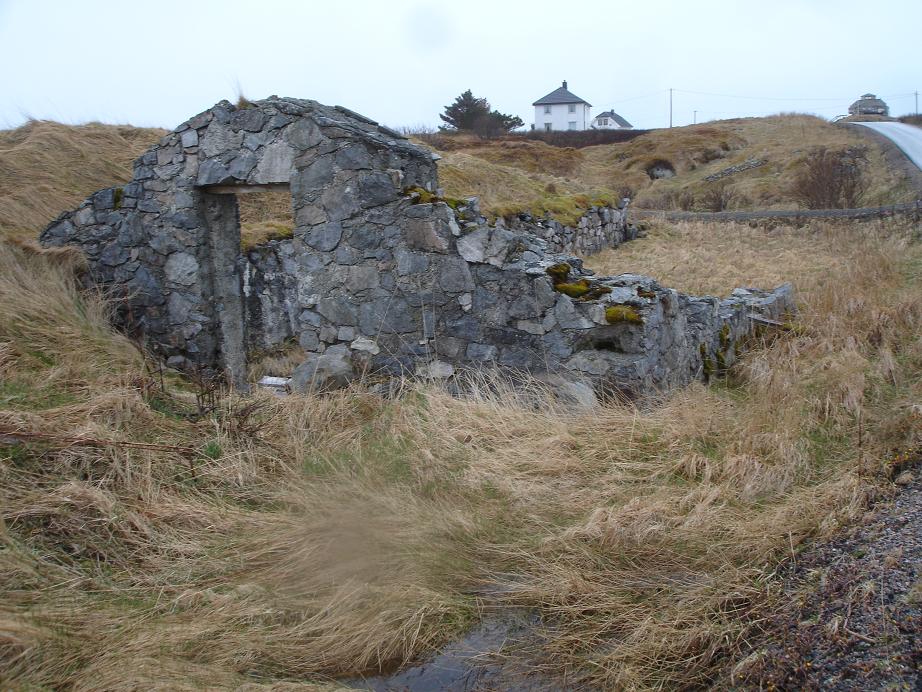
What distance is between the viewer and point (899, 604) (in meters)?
2.65

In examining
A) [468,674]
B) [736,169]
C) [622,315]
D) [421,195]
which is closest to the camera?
[468,674]

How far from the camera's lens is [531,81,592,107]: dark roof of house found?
64812mm

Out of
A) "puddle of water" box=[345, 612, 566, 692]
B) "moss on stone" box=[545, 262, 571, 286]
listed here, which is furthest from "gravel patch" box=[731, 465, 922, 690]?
"moss on stone" box=[545, 262, 571, 286]

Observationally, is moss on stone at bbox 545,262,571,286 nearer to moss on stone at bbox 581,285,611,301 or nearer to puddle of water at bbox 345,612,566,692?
moss on stone at bbox 581,285,611,301

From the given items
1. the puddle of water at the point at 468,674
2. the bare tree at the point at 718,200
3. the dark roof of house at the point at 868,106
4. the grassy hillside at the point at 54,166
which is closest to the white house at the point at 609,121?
the dark roof of house at the point at 868,106

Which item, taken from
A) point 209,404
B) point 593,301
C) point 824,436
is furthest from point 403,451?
point 824,436

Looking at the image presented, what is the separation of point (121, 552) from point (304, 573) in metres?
0.92

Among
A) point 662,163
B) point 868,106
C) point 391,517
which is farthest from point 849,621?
point 868,106

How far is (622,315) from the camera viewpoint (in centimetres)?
547

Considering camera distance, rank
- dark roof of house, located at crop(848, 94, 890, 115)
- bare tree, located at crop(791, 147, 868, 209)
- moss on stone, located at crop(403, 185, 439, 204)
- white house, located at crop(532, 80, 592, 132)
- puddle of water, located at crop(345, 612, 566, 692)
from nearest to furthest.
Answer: puddle of water, located at crop(345, 612, 566, 692) → moss on stone, located at crop(403, 185, 439, 204) → bare tree, located at crop(791, 147, 868, 209) → dark roof of house, located at crop(848, 94, 890, 115) → white house, located at crop(532, 80, 592, 132)

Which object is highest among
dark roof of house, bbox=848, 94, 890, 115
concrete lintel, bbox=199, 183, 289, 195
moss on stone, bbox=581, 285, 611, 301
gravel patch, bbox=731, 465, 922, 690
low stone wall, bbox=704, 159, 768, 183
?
dark roof of house, bbox=848, 94, 890, 115

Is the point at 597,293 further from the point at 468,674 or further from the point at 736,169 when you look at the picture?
the point at 736,169

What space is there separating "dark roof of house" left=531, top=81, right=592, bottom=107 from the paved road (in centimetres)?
3078

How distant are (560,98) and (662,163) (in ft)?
113
